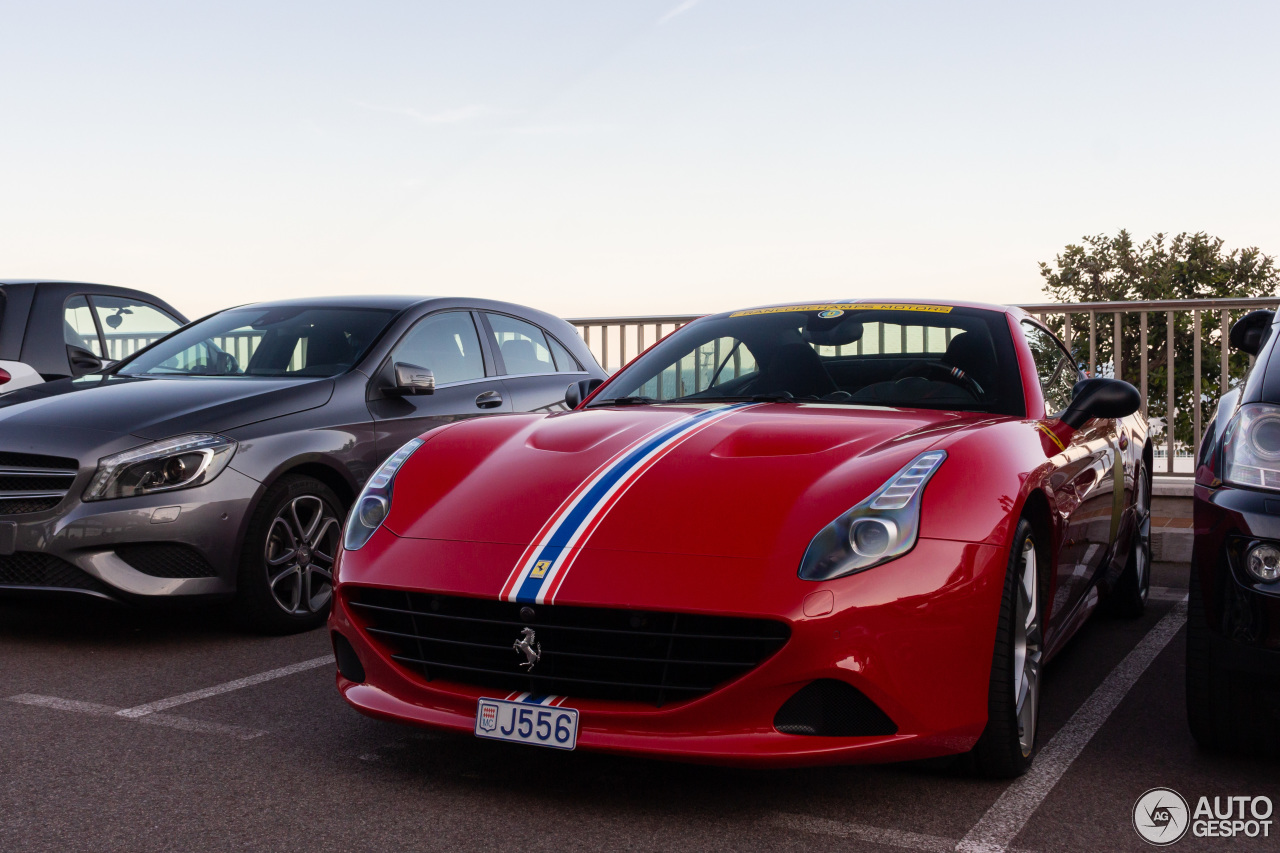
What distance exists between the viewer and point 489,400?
6594 millimetres

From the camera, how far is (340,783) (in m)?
3.28

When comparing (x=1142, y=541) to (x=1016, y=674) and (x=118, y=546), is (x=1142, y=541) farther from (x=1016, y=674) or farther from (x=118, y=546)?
(x=118, y=546)

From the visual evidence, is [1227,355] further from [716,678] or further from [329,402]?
[716,678]

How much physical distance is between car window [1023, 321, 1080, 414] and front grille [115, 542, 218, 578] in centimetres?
340

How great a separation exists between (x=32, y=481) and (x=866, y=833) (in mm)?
3732

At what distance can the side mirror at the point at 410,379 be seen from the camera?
19.0 feet

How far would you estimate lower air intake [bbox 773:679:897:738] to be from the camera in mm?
2861

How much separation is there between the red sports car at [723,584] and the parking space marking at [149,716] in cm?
60

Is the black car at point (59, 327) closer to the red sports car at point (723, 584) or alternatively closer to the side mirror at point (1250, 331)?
the red sports car at point (723, 584)

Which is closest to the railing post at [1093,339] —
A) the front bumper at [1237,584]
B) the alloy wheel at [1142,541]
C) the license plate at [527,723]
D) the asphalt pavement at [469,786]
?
the alloy wheel at [1142,541]

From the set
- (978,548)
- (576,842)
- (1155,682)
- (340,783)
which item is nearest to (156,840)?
(340,783)

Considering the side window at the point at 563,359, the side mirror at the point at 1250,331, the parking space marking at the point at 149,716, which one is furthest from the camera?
the side window at the point at 563,359

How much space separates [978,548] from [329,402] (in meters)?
3.55

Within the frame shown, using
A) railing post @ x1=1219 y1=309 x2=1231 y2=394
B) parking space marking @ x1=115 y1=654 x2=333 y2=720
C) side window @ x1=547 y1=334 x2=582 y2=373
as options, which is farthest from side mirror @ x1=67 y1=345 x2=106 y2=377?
railing post @ x1=1219 y1=309 x2=1231 y2=394
